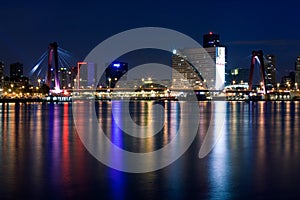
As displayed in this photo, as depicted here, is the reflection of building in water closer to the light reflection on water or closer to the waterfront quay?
the waterfront quay

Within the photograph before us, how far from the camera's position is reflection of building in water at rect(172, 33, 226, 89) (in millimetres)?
157762

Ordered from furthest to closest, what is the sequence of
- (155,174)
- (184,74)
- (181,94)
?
(184,74), (181,94), (155,174)

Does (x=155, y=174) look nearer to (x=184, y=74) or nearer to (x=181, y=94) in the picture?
(x=181, y=94)

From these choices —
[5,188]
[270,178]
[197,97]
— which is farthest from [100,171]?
[197,97]

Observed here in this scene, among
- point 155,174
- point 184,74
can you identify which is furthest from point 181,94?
point 155,174

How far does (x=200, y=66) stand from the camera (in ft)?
532

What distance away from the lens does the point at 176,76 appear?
6511 inches

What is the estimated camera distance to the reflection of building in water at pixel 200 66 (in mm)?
157762

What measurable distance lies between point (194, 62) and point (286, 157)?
5950 inches

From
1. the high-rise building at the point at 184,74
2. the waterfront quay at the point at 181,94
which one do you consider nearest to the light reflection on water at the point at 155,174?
the waterfront quay at the point at 181,94

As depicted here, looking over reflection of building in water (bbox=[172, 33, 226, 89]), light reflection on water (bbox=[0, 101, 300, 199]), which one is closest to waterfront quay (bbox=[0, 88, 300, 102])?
reflection of building in water (bbox=[172, 33, 226, 89])

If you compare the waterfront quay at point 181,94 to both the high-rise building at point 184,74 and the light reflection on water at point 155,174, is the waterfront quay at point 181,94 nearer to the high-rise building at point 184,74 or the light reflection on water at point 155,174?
the high-rise building at point 184,74

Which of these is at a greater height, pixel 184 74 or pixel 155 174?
pixel 184 74

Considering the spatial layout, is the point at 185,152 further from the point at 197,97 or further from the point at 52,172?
the point at 197,97
